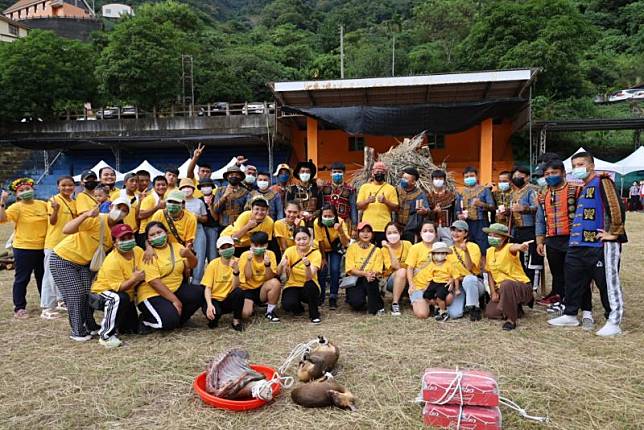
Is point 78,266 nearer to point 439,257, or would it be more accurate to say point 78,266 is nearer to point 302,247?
point 302,247

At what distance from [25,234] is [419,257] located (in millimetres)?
4567

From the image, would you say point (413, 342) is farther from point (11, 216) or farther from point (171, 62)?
point (171, 62)

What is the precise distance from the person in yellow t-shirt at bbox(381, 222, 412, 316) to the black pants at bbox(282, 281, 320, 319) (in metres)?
0.95

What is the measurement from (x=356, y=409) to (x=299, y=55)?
45.1 meters

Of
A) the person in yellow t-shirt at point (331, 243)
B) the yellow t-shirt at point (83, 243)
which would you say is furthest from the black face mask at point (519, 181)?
the yellow t-shirt at point (83, 243)

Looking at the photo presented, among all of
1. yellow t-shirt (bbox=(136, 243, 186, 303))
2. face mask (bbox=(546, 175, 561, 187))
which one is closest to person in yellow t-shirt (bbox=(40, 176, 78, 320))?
yellow t-shirt (bbox=(136, 243, 186, 303))

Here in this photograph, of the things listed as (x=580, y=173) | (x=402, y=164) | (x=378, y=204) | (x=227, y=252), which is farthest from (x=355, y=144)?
(x=227, y=252)

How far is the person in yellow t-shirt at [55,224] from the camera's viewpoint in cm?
533

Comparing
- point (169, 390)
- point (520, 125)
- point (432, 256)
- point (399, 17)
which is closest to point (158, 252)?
point (169, 390)

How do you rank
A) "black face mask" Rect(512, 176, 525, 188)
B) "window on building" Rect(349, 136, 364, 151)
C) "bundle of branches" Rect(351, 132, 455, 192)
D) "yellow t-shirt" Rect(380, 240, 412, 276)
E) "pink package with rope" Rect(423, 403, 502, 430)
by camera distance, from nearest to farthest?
1. "pink package with rope" Rect(423, 403, 502, 430)
2. "yellow t-shirt" Rect(380, 240, 412, 276)
3. "black face mask" Rect(512, 176, 525, 188)
4. "bundle of branches" Rect(351, 132, 455, 192)
5. "window on building" Rect(349, 136, 364, 151)

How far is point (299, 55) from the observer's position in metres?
45.0

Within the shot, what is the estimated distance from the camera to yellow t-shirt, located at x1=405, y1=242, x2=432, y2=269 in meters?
5.48

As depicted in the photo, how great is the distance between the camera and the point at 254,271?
5.11 meters

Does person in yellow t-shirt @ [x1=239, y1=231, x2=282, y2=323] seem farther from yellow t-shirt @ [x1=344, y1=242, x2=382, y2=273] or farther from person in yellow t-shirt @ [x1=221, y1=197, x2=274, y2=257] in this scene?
yellow t-shirt @ [x1=344, y1=242, x2=382, y2=273]
